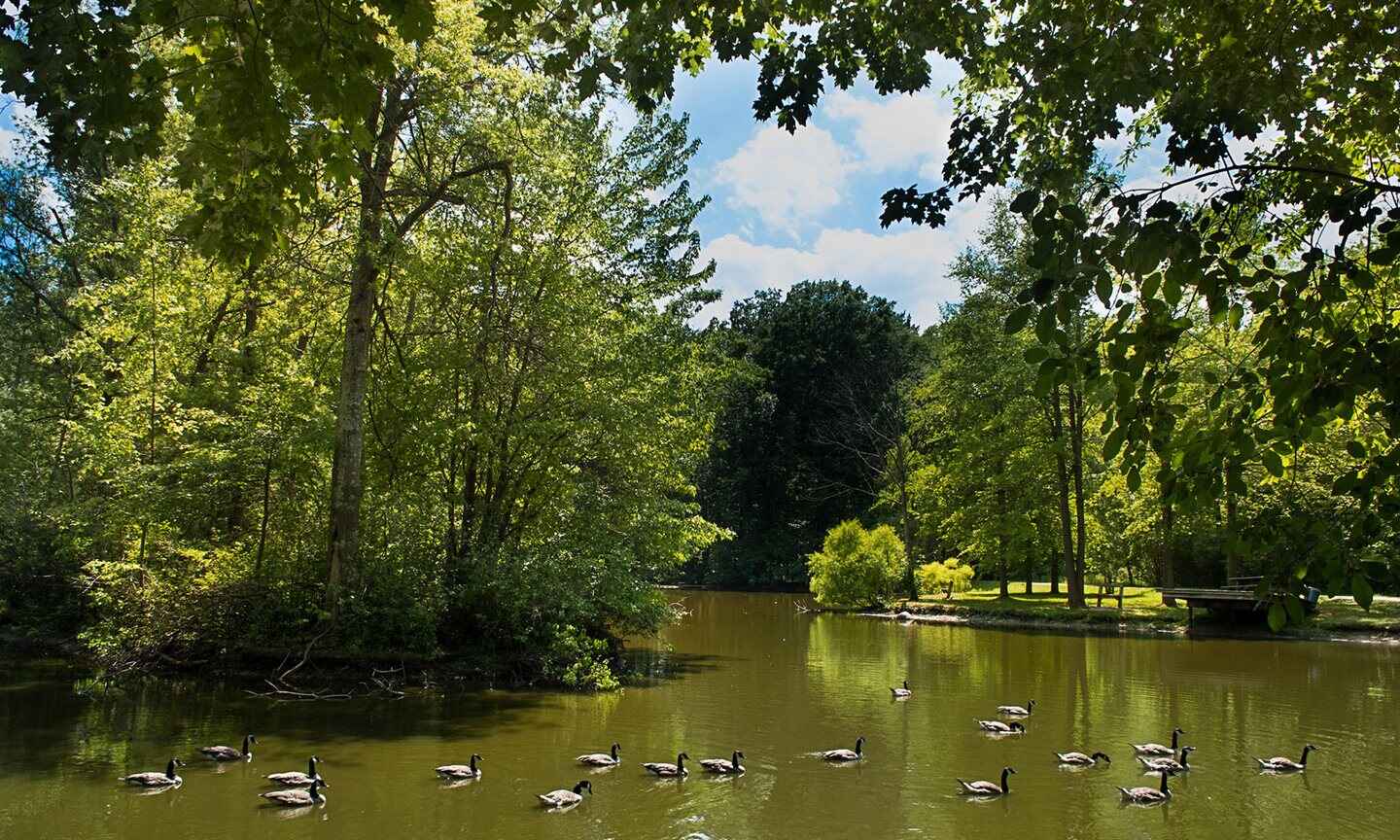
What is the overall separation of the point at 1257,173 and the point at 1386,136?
880mm

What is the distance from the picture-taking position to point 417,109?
16438mm

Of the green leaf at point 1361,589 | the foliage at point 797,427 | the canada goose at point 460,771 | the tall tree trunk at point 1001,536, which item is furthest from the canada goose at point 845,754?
the foliage at point 797,427

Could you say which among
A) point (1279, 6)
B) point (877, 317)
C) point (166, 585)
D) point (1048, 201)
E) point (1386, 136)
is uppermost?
point (877, 317)

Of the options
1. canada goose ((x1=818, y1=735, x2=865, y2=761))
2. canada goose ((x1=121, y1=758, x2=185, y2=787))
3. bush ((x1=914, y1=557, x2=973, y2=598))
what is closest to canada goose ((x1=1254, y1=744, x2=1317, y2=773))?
canada goose ((x1=818, y1=735, x2=865, y2=761))

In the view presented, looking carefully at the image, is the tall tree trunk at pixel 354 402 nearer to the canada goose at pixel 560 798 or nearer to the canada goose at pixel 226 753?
the canada goose at pixel 226 753

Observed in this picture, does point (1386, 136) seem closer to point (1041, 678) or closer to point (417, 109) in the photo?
point (417, 109)

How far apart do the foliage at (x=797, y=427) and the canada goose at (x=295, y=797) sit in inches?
1775

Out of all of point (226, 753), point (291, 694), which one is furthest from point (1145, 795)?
point (291, 694)

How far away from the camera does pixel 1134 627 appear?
90.6 feet

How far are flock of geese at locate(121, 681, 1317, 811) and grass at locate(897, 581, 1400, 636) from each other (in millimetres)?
13901

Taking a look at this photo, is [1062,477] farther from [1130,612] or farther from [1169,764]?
[1169,764]

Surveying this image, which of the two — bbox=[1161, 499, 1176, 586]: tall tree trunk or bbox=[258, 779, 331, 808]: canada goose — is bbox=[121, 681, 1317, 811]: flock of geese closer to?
bbox=[258, 779, 331, 808]: canada goose

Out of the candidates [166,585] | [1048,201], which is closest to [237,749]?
[166,585]

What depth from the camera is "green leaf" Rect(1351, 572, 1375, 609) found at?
317 cm
